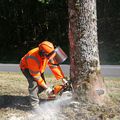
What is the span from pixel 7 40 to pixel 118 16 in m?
9.59

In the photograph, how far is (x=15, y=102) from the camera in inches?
342

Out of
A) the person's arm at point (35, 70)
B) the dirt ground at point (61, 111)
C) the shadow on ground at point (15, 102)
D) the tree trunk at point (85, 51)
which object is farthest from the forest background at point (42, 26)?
the person's arm at point (35, 70)

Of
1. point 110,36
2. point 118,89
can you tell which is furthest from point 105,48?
point 118,89

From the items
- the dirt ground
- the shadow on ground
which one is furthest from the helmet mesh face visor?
the shadow on ground

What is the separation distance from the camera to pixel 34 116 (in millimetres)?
7453

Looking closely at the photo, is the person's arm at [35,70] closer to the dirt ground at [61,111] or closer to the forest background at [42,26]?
the dirt ground at [61,111]

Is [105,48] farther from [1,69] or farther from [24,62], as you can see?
[24,62]

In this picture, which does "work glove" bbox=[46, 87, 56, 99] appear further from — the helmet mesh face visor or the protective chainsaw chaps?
the helmet mesh face visor

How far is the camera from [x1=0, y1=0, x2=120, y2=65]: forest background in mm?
24156

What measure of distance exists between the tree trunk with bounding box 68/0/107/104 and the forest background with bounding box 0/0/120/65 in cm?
1373

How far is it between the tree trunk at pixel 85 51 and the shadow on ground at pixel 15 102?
1.40 meters

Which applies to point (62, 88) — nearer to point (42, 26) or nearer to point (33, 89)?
point (33, 89)

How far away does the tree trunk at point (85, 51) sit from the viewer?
24.4ft

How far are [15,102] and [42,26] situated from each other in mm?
18883
